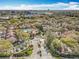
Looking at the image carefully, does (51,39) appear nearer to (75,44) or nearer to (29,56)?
(75,44)

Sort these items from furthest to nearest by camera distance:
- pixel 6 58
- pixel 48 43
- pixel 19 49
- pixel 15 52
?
pixel 48 43 < pixel 19 49 < pixel 15 52 < pixel 6 58

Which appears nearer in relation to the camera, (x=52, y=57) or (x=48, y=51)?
(x=52, y=57)

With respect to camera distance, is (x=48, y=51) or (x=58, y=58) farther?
(x=48, y=51)

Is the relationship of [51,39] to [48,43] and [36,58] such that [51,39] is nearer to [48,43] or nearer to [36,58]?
[48,43]

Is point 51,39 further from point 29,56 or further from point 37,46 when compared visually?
point 29,56

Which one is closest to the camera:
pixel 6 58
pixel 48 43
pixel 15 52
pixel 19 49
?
pixel 6 58

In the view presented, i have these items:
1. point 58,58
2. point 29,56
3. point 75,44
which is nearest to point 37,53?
point 29,56

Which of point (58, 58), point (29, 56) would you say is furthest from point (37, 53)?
point (58, 58)

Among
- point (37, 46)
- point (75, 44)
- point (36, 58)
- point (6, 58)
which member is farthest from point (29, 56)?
point (75, 44)
